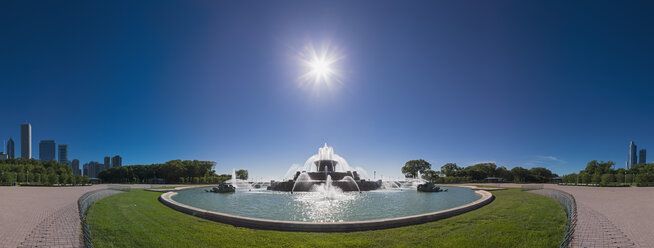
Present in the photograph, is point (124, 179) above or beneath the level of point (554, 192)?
beneath

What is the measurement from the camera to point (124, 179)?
63562 mm

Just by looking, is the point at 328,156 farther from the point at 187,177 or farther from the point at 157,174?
the point at 157,174

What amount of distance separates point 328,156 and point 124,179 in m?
54.1

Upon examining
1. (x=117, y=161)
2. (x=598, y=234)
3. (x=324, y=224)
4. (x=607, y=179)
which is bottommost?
(x=117, y=161)

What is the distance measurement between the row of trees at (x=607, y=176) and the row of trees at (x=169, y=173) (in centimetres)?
6106

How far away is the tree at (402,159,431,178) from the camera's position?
226 feet

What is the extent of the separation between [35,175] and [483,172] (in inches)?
3450

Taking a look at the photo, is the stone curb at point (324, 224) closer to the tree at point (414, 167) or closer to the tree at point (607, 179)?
the tree at point (607, 179)

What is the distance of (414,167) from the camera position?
69.2 m

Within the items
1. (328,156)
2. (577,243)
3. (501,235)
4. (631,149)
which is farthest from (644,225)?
(631,149)

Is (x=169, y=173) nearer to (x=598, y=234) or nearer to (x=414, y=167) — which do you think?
(x=414, y=167)

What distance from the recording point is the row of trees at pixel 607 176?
4225 centimetres

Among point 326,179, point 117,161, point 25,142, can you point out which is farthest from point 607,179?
point 25,142

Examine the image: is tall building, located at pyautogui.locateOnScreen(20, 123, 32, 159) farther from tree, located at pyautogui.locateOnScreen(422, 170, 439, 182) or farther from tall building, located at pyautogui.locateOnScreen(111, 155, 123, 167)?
tree, located at pyautogui.locateOnScreen(422, 170, 439, 182)
